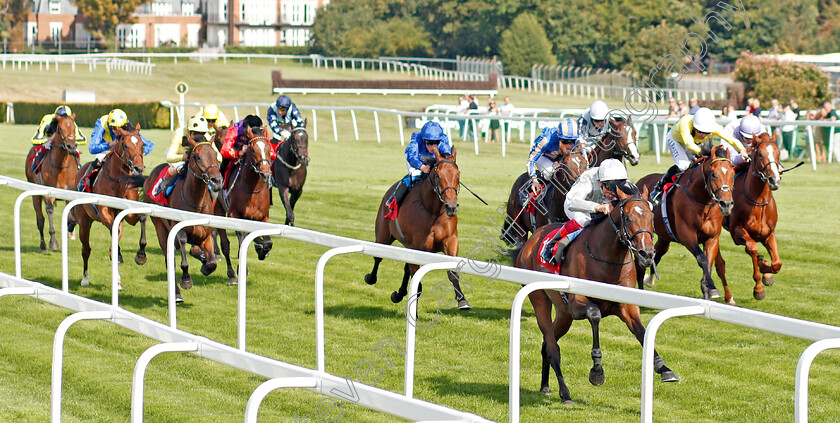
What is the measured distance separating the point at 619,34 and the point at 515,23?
5.39 m

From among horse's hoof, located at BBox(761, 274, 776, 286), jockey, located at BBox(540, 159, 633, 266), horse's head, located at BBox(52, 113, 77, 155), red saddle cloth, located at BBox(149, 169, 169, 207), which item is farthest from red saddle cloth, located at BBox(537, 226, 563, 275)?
horse's head, located at BBox(52, 113, 77, 155)

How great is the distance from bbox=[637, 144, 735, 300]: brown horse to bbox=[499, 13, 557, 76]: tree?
4700 centimetres

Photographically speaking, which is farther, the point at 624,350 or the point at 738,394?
→ the point at 624,350

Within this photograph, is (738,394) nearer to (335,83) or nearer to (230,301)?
(230,301)

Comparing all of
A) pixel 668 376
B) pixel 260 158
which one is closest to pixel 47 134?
pixel 260 158

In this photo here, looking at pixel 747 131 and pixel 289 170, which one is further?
pixel 289 170

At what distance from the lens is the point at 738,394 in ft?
20.6

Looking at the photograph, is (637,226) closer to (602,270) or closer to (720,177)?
(602,270)

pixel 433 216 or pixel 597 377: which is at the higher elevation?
pixel 433 216

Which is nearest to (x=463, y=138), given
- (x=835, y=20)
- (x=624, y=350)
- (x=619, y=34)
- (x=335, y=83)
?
(x=624, y=350)

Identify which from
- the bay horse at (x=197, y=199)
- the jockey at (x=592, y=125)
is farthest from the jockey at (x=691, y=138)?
the bay horse at (x=197, y=199)

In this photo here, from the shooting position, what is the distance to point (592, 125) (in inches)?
344

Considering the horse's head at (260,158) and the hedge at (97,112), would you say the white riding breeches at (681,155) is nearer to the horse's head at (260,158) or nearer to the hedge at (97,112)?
the horse's head at (260,158)

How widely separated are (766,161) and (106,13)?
204ft
